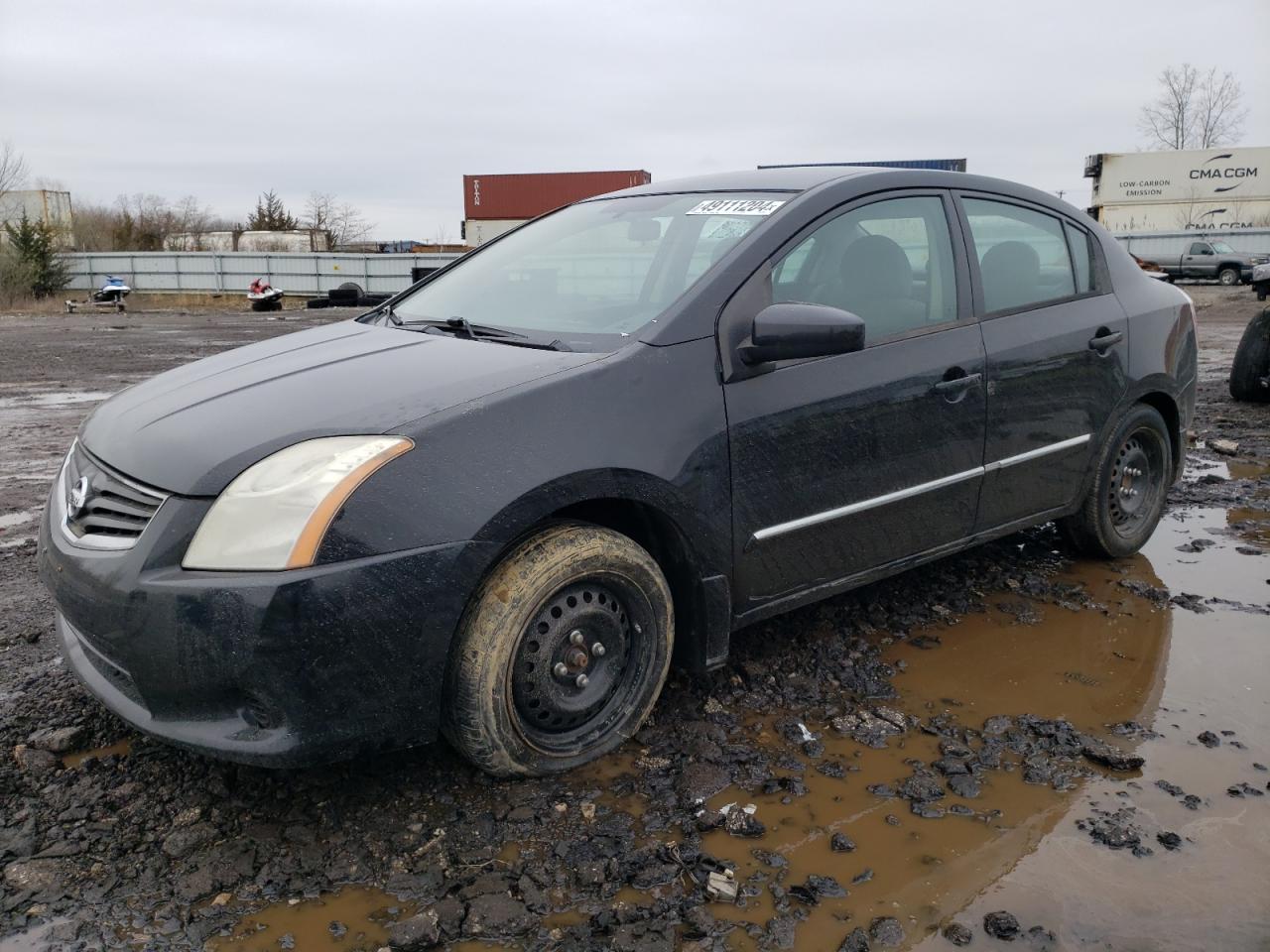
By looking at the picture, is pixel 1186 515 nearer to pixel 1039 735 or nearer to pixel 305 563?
pixel 1039 735

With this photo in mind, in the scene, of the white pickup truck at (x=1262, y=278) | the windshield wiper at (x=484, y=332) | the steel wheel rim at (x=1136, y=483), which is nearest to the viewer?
the windshield wiper at (x=484, y=332)

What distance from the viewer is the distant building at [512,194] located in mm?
47000

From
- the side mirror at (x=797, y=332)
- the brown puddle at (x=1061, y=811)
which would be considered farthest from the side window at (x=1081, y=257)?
the side mirror at (x=797, y=332)

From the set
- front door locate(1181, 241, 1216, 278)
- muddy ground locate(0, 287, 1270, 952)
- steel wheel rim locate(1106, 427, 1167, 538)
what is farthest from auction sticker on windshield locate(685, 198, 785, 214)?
front door locate(1181, 241, 1216, 278)

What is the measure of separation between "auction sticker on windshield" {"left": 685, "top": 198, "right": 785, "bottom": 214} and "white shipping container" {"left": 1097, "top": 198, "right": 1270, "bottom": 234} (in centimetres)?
4379

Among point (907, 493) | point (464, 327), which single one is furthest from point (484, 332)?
point (907, 493)

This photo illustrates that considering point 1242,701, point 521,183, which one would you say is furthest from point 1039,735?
point 521,183

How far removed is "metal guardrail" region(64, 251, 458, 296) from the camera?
36.3 m

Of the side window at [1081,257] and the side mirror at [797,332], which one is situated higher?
the side window at [1081,257]

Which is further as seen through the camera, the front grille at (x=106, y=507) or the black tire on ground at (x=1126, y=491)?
the black tire on ground at (x=1126, y=491)

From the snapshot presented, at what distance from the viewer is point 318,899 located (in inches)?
89.0

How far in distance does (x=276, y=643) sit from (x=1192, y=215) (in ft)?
159

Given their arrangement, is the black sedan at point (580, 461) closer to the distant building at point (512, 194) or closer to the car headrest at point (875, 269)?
the car headrest at point (875, 269)

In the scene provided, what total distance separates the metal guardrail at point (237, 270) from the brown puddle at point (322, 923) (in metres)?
35.1
